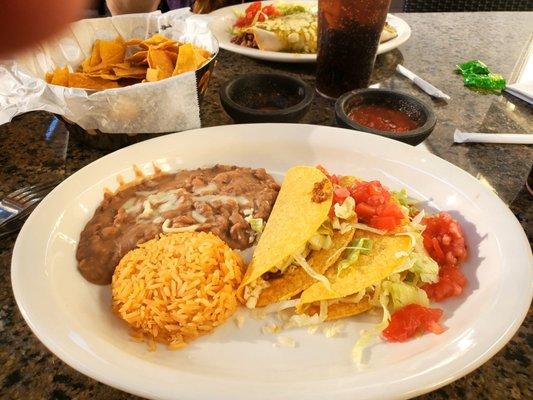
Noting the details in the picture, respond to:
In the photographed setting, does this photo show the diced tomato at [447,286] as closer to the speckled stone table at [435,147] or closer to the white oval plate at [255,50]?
the speckled stone table at [435,147]

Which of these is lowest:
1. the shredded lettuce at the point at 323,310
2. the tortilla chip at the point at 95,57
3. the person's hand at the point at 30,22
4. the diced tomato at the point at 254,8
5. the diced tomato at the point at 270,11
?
the diced tomato at the point at 270,11

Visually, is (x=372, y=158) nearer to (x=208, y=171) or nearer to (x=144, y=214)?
(x=208, y=171)

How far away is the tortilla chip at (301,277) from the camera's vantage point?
4.33 ft

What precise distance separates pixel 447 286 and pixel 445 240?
0.17 m

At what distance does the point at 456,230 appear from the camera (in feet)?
4.69

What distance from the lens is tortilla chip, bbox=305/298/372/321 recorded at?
127cm

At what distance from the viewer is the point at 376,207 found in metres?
1.44

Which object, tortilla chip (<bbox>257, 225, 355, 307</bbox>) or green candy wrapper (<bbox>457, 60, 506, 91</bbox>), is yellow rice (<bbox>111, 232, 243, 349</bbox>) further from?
green candy wrapper (<bbox>457, 60, 506, 91</bbox>)

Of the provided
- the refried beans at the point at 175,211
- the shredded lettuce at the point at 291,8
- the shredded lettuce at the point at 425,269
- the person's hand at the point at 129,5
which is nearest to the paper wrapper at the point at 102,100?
the refried beans at the point at 175,211

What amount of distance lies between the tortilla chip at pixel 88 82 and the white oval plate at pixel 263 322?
1.13ft

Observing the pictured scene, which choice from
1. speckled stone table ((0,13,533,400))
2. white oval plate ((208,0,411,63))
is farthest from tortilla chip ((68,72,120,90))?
white oval plate ((208,0,411,63))

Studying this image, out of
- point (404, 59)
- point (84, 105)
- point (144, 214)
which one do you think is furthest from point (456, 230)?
point (404, 59)

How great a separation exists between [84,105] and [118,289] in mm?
782

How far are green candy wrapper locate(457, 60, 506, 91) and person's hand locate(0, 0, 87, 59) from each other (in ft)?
8.79
